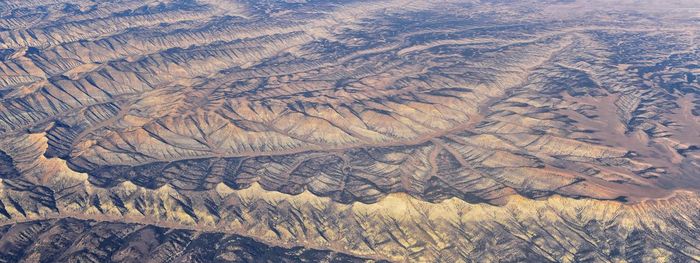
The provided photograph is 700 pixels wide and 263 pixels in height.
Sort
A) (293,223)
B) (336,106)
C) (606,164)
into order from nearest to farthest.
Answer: (293,223), (606,164), (336,106)

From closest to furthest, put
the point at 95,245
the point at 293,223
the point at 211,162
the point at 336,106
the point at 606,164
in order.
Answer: the point at 95,245 < the point at 293,223 < the point at 606,164 < the point at 211,162 < the point at 336,106

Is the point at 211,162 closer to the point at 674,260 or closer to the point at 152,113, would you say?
the point at 152,113

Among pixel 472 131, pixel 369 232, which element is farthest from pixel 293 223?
pixel 472 131

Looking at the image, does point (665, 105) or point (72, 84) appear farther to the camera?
point (72, 84)

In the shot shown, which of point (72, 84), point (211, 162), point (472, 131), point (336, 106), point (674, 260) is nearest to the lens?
point (674, 260)

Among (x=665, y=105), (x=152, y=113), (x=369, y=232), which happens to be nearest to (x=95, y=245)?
(x=369, y=232)

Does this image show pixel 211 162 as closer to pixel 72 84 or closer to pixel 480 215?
pixel 480 215
